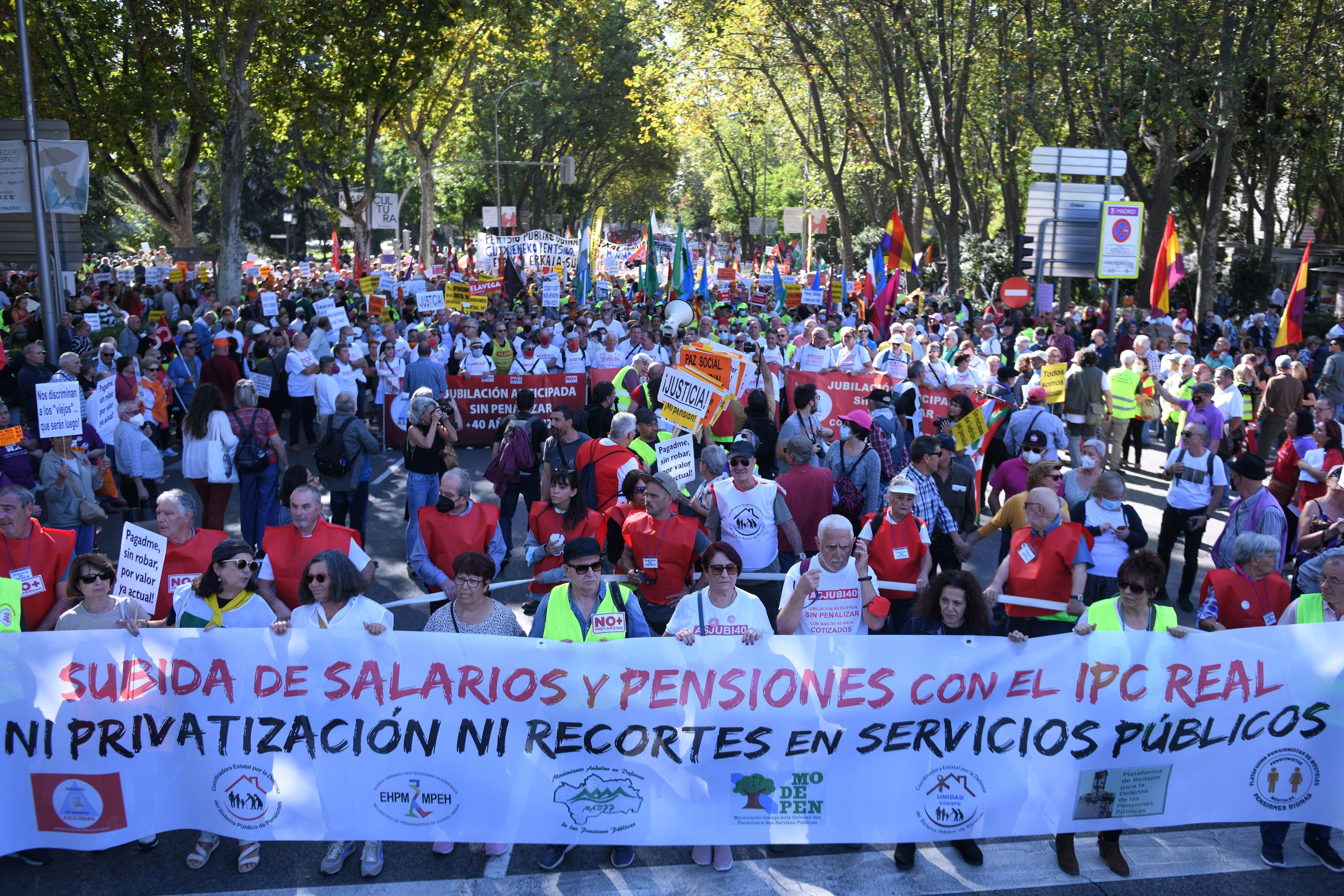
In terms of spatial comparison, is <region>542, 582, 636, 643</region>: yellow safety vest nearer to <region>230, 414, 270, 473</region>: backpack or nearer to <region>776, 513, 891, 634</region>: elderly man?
<region>776, 513, 891, 634</region>: elderly man

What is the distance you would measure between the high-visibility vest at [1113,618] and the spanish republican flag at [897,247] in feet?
65.4

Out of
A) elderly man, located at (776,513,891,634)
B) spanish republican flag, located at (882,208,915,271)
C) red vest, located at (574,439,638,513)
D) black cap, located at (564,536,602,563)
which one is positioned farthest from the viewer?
spanish republican flag, located at (882,208,915,271)

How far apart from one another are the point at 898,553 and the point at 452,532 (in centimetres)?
242

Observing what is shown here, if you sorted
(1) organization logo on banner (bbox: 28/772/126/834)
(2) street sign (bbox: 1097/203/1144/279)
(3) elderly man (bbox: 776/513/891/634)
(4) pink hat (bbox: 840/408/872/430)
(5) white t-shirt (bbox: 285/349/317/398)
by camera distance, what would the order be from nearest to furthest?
(1) organization logo on banner (bbox: 28/772/126/834), (3) elderly man (bbox: 776/513/891/634), (4) pink hat (bbox: 840/408/872/430), (5) white t-shirt (bbox: 285/349/317/398), (2) street sign (bbox: 1097/203/1144/279)

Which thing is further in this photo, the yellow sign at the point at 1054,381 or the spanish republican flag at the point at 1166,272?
the spanish republican flag at the point at 1166,272

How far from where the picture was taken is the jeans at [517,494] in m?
8.96

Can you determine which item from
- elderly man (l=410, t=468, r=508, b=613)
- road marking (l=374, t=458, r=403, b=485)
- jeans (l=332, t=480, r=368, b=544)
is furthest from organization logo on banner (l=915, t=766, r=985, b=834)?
road marking (l=374, t=458, r=403, b=485)

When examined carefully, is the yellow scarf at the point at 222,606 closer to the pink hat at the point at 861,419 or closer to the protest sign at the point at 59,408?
the protest sign at the point at 59,408

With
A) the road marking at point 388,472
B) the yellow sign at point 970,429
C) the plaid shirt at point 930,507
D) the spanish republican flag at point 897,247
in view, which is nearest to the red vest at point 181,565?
the plaid shirt at point 930,507

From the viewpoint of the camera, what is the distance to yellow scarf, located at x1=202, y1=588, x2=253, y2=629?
17.3ft

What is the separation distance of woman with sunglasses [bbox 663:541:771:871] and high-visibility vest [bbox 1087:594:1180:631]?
142 cm

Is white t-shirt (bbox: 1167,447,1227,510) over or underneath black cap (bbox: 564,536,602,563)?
underneath

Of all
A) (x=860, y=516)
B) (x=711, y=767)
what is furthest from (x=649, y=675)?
(x=860, y=516)

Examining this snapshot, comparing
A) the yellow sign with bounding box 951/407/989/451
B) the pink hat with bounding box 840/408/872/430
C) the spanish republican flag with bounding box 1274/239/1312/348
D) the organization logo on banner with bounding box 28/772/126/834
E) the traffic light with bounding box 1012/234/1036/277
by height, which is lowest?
the organization logo on banner with bounding box 28/772/126/834
